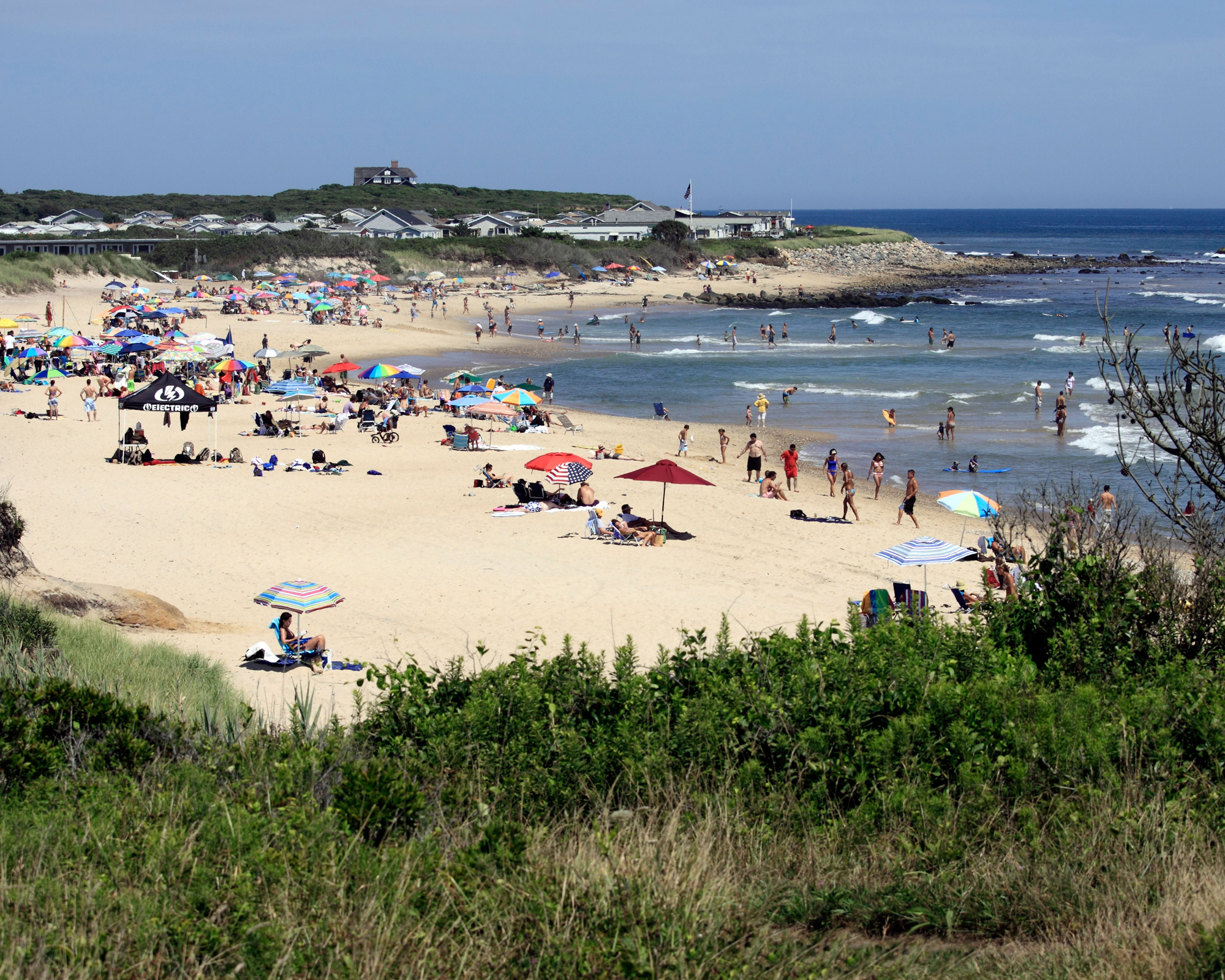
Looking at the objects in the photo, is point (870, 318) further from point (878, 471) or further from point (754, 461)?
point (754, 461)

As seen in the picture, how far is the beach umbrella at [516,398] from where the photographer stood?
24078mm

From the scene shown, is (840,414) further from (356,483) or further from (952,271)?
(952,271)

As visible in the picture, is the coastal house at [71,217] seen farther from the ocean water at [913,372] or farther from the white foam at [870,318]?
the white foam at [870,318]

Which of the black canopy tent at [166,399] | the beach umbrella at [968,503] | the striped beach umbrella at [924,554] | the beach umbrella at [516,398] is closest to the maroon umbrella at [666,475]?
the beach umbrella at [968,503]

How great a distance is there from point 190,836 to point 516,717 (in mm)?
1976

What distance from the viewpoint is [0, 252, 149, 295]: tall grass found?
50.5m

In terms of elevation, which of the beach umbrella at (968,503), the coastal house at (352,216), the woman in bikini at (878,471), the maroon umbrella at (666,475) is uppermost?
the coastal house at (352,216)

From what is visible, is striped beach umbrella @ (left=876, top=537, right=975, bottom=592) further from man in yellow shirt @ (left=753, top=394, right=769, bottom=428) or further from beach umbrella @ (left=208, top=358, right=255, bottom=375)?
beach umbrella @ (left=208, top=358, right=255, bottom=375)

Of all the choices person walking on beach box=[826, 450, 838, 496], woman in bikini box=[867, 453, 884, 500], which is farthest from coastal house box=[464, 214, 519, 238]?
person walking on beach box=[826, 450, 838, 496]

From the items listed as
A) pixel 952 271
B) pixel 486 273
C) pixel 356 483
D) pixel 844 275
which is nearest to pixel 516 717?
pixel 356 483

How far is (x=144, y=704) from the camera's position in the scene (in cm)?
580

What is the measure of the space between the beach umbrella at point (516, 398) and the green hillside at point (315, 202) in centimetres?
8811

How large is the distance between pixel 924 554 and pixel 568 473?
6.51 m

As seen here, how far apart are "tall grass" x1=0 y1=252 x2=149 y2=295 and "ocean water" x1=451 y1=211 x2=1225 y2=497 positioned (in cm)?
2310
